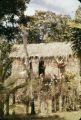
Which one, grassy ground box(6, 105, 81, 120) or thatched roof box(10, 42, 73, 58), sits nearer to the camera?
grassy ground box(6, 105, 81, 120)

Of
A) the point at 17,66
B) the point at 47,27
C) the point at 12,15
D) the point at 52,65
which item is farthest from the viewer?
the point at 47,27

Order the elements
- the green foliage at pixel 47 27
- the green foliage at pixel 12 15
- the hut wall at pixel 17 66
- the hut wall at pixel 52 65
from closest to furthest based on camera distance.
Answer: the green foliage at pixel 12 15, the hut wall at pixel 52 65, the hut wall at pixel 17 66, the green foliage at pixel 47 27

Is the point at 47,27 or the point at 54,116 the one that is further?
the point at 47,27

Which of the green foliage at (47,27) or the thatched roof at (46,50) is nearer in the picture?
the thatched roof at (46,50)

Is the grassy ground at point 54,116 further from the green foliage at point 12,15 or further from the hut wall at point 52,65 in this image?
the hut wall at point 52,65

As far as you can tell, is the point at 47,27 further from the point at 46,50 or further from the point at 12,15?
the point at 12,15

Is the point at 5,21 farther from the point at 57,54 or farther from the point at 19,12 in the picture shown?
the point at 57,54

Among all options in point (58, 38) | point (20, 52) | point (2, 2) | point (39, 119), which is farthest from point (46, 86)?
Result: point (58, 38)

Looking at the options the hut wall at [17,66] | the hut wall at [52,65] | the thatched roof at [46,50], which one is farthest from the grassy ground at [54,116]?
the hut wall at [17,66]

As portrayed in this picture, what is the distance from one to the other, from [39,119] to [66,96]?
3.37 meters

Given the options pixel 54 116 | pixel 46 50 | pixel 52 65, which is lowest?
pixel 54 116

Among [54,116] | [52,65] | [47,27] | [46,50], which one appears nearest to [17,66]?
[46,50]

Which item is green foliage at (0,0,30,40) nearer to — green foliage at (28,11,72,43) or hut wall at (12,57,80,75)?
hut wall at (12,57,80,75)

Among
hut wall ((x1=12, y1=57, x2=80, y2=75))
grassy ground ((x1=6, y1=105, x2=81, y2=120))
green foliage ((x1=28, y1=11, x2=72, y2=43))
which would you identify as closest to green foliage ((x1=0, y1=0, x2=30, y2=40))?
grassy ground ((x1=6, y1=105, x2=81, y2=120))
